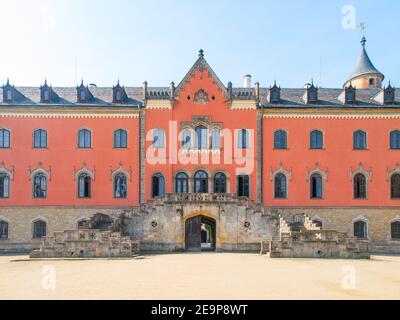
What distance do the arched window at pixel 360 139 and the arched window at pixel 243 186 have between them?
1091 centimetres

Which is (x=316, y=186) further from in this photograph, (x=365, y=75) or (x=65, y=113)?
(x=65, y=113)

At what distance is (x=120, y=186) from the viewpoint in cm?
3628

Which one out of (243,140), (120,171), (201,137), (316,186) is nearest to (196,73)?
(201,137)

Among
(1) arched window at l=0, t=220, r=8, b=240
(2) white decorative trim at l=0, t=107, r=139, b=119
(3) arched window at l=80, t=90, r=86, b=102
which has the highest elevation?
(3) arched window at l=80, t=90, r=86, b=102

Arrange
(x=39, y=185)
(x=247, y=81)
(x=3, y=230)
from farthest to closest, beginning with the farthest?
(x=247, y=81) < (x=39, y=185) < (x=3, y=230)

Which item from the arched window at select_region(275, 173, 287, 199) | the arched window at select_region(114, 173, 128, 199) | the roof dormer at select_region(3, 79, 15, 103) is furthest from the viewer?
the roof dormer at select_region(3, 79, 15, 103)

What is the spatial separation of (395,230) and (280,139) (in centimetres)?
1349

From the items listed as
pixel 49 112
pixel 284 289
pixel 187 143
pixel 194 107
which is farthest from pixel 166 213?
pixel 284 289

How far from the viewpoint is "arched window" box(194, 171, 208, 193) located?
36.2 metres

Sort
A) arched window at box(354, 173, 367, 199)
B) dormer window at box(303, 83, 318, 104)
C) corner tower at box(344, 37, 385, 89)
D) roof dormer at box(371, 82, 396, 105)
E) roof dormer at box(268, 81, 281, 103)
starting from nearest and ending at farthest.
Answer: arched window at box(354, 173, 367, 199)
roof dormer at box(371, 82, 396, 105)
dormer window at box(303, 83, 318, 104)
roof dormer at box(268, 81, 281, 103)
corner tower at box(344, 37, 385, 89)

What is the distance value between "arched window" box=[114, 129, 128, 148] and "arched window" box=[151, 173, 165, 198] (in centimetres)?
428

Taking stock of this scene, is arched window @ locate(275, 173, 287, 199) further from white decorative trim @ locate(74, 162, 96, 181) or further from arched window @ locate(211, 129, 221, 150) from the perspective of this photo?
white decorative trim @ locate(74, 162, 96, 181)

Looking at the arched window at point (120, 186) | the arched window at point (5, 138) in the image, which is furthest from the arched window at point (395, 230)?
the arched window at point (5, 138)

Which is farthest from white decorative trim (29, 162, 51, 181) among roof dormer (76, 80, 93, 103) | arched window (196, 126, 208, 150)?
arched window (196, 126, 208, 150)
